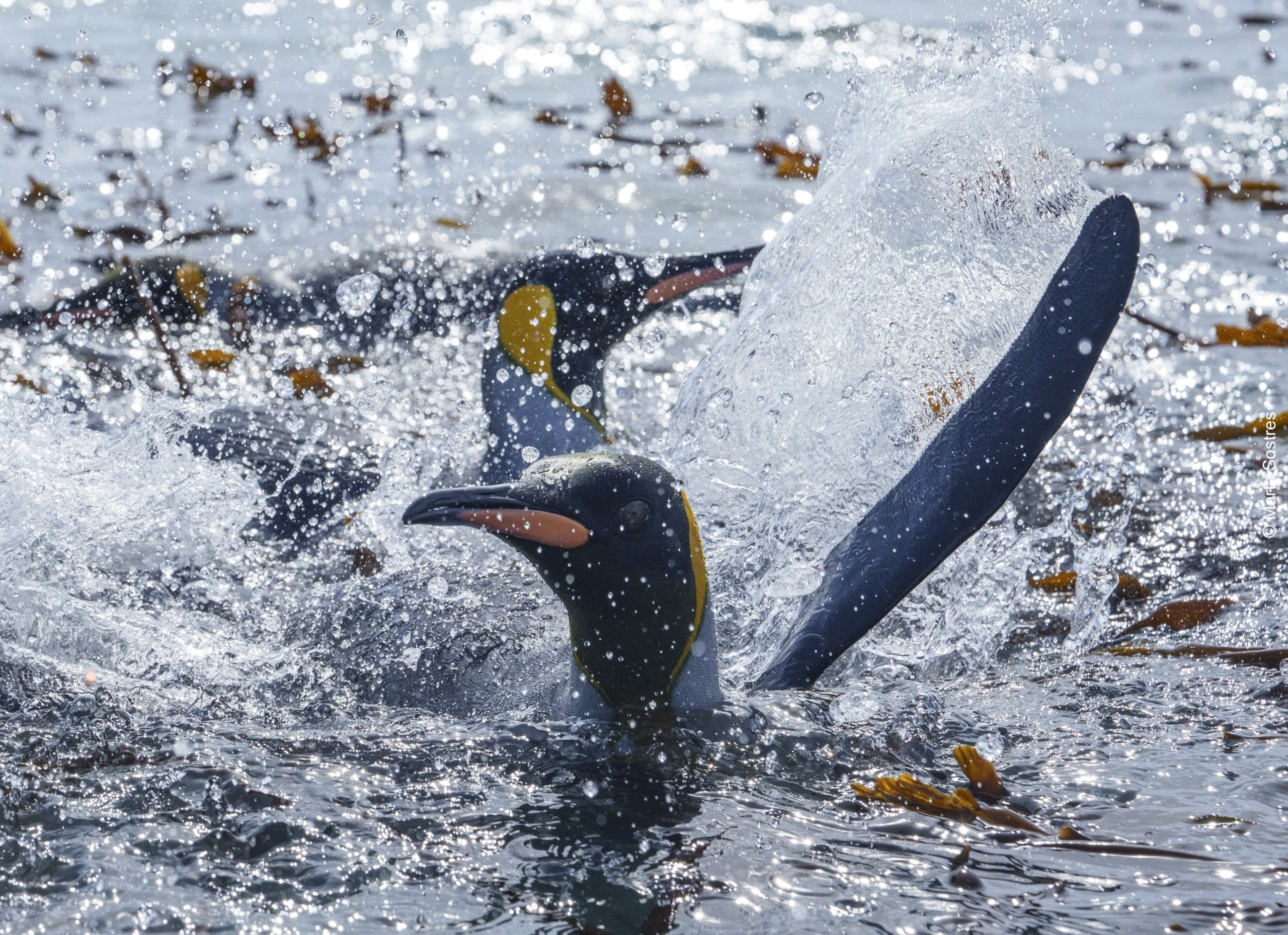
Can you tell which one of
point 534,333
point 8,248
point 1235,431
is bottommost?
point 1235,431

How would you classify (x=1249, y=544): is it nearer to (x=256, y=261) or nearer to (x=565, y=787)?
(x=565, y=787)

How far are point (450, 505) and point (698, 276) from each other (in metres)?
1.69

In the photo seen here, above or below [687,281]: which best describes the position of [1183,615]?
below

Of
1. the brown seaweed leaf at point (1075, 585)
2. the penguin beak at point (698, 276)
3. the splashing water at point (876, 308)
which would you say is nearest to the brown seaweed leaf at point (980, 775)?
the splashing water at point (876, 308)

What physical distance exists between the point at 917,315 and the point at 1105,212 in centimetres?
68

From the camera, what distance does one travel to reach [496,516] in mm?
2439

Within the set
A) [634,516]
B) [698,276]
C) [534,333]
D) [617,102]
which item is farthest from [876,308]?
[617,102]

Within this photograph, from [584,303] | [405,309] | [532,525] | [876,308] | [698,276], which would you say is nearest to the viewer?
[532,525]

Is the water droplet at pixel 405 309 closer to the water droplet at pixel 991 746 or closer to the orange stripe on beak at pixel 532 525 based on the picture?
the orange stripe on beak at pixel 532 525

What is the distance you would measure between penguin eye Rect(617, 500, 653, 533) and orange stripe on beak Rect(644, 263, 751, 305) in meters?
1.45

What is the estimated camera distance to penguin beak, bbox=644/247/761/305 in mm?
3887

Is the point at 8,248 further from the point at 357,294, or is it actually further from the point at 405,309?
the point at 405,309

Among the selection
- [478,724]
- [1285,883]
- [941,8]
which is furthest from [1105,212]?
[941,8]

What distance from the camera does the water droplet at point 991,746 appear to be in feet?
8.52
